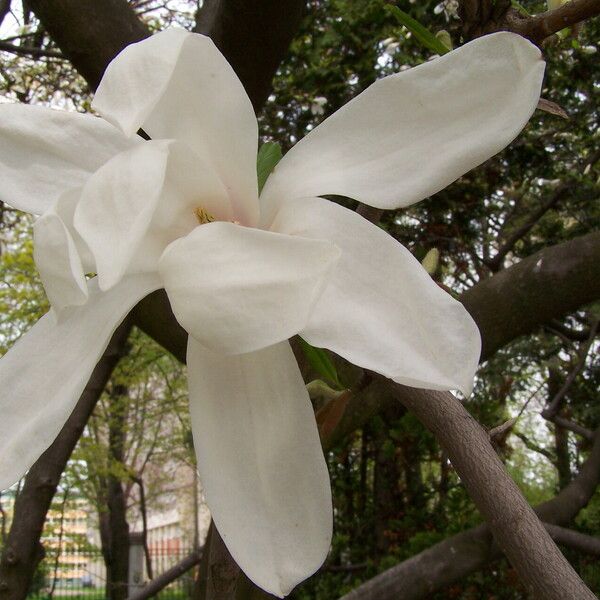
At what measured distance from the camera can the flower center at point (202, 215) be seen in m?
0.53

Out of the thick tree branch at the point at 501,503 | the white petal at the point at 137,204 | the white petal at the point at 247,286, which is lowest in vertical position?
the thick tree branch at the point at 501,503

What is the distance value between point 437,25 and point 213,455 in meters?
2.67

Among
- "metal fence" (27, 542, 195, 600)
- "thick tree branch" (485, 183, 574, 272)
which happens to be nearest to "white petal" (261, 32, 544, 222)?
"thick tree branch" (485, 183, 574, 272)

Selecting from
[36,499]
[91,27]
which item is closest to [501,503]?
[91,27]

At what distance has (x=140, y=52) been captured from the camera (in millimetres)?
452

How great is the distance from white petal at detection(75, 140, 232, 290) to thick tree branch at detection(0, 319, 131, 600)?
3.85ft

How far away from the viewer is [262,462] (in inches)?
18.9

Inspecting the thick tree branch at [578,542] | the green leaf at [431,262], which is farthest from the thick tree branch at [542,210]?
the green leaf at [431,262]

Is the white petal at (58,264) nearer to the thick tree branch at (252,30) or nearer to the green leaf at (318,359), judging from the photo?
the green leaf at (318,359)

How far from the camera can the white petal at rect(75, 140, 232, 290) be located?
1.33 feet

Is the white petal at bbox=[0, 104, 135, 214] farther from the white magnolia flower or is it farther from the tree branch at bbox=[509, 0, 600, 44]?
the tree branch at bbox=[509, 0, 600, 44]

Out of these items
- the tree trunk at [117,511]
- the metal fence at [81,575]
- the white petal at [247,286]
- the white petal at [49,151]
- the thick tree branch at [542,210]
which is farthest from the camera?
the metal fence at [81,575]

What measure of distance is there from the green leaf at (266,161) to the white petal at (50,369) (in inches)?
5.6

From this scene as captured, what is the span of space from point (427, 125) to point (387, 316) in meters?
0.13
